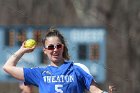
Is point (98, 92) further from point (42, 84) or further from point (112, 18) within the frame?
point (112, 18)

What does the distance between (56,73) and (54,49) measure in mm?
191

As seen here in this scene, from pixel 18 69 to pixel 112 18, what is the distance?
Result: 1622 cm

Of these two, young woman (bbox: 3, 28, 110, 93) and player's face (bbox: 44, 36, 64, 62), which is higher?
player's face (bbox: 44, 36, 64, 62)

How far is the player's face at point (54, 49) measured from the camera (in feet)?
22.1

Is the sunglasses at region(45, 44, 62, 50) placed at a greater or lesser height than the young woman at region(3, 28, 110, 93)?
greater

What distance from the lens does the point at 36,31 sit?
17.7 meters

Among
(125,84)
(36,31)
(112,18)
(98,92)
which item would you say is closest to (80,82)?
(98,92)

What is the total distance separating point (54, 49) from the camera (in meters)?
6.73

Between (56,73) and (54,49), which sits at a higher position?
(54,49)

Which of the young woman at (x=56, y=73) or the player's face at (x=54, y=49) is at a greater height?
the player's face at (x=54, y=49)

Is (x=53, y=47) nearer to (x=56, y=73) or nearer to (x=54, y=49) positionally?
(x=54, y=49)

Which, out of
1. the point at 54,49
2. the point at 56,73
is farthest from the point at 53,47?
the point at 56,73

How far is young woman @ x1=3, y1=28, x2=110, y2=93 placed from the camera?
671 cm

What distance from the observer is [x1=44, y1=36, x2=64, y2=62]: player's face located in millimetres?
6742
